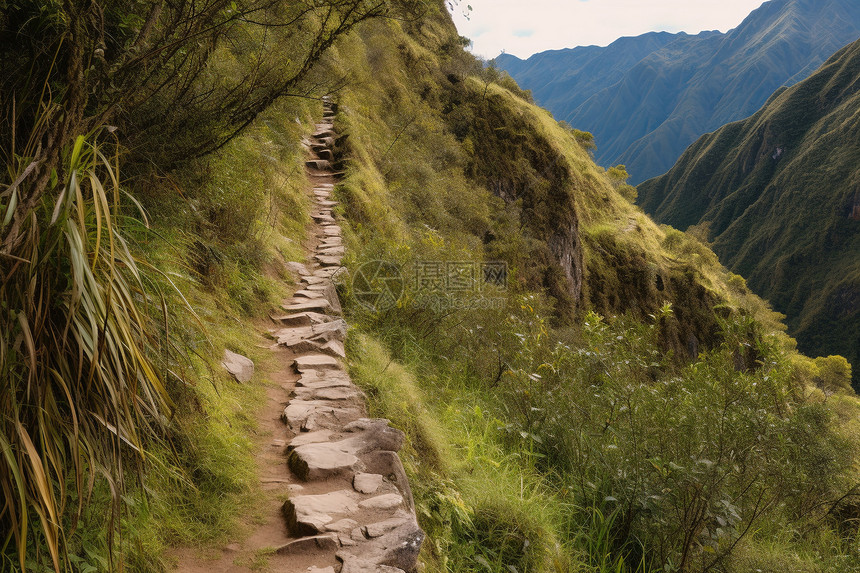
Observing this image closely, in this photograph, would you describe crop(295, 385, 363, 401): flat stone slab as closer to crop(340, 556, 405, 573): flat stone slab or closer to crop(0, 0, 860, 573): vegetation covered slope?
crop(0, 0, 860, 573): vegetation covered slope

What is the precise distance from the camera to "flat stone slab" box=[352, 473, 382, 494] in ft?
8.54

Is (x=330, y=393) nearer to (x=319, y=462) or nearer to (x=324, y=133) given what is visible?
(x=319, y=462)

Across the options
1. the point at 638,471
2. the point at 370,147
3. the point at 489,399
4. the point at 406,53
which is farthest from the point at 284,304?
the point at 406,53

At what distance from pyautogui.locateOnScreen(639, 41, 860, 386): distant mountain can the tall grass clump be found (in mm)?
76609

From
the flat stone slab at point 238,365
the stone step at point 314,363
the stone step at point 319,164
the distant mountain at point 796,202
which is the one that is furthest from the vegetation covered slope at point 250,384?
A: the distant mountain at point 796,202

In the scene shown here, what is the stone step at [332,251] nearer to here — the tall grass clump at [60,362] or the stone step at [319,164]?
the stone step at [319,164]

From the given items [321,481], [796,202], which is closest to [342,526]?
[321,481]

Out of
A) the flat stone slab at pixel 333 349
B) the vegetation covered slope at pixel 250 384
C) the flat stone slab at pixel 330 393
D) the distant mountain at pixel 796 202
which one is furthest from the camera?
the distant mountain at pixel 796 202

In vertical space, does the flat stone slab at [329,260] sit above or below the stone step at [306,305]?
above

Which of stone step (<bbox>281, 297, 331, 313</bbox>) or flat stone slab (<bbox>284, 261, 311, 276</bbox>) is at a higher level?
flat stone slab (<bbox>284, 261, 311, 276</bbox>)

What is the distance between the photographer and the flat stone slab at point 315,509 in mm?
2258

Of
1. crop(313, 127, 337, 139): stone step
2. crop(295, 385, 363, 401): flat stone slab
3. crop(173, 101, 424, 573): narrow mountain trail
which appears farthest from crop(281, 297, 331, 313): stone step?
crop(313, 127, 337, 139): stone step

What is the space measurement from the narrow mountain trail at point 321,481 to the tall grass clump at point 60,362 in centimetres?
63

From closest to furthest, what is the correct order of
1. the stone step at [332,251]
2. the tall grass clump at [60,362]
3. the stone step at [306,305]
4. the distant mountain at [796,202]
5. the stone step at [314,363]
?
the tall grass clump at [60,362] → the stone step at [314,363] → the stone step at [306,305] → the stone step at [332,251] → the distant mountain at [796,202]
